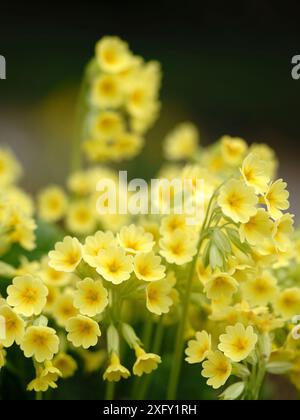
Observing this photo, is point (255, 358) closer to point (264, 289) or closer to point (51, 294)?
point (264, 289)

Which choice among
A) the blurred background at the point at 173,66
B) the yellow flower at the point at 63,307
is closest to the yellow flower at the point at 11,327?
the yellow flower at the point at 63,307

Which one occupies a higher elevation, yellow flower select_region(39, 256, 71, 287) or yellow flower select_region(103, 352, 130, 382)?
yellow flower select_region(39, 256, 71, 287)

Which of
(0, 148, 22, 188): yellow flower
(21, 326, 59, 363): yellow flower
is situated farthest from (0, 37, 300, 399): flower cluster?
(0, 148, 22, 188): yellow flower

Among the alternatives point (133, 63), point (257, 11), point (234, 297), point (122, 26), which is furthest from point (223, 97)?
point (234, 297)

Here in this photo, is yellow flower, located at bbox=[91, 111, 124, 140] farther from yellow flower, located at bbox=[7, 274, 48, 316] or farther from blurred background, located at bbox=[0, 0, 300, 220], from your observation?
blurred background, located at bbox=[0, 0, 300, 220]

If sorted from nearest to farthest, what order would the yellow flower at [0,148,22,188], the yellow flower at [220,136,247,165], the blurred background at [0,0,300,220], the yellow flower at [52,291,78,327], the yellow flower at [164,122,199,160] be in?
1. the yellow flower at [52,291,78,327]
2. the yellow flower at [220,136,247,165]
3. the yellow flower at [0,148,22,188]
4. the yellow flower at [164,122,199,160]
5. the blurred background at [0,0,300,220]

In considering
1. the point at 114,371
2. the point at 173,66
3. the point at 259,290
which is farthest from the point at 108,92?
the point at 173,66
